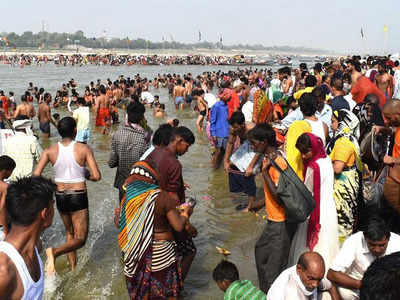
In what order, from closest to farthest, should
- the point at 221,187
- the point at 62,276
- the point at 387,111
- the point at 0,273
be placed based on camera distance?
the point at 0,273 → the point at 387,111 → the point at 62,276 → the point at 221,187

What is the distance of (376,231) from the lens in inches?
124

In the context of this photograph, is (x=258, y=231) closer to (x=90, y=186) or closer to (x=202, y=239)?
(x=202, y=239)

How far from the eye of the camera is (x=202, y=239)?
20.2 feet

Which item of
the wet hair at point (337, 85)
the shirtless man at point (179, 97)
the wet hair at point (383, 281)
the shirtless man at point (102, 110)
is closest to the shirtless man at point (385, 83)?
the wet hair at point (337, 85)

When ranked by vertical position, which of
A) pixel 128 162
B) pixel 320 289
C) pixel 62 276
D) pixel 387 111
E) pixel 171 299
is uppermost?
pixel 387 111

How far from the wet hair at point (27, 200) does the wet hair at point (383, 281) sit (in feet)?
5.50

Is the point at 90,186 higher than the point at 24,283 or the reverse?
the reverse

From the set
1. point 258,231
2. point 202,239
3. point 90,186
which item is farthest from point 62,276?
point 90,186

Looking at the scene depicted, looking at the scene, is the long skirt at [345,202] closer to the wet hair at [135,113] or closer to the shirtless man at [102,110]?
the wet hair at [135,113]

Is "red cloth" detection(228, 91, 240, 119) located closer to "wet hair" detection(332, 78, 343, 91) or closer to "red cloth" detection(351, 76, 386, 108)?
"wet hair" detection(332, 78, 343, 91)

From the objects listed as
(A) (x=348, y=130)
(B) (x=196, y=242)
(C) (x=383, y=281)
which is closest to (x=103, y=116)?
(B) (x=196, y=242)

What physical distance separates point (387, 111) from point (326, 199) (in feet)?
3.87

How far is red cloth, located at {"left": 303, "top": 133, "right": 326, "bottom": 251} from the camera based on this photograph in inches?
149

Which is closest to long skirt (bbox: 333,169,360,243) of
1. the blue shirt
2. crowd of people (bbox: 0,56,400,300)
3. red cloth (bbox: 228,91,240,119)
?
crowd of people (bbox: 0,56,400,300)
